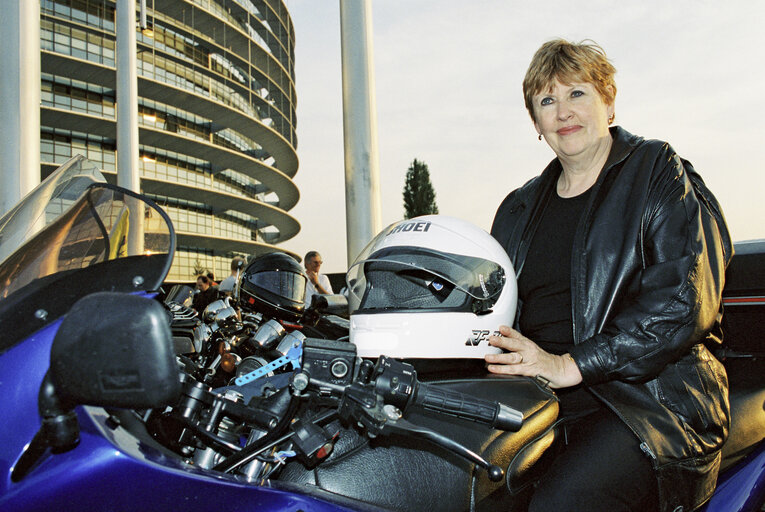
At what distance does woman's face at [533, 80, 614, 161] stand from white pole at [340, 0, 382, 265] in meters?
8.25

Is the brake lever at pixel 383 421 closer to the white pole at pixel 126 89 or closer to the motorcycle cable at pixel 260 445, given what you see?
the motorcycle cable at pixel 260 445

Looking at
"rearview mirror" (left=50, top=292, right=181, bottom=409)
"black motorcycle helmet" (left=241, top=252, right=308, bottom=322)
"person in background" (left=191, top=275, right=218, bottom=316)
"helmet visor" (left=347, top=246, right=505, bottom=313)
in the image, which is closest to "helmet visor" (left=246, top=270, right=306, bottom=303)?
"black motorcycle helmet" (left=241, top=252, right=308, bottom=322)

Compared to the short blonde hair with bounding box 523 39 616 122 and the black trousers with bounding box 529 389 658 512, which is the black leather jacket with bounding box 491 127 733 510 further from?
the short blonde hair with bounding box 523 39 616 122

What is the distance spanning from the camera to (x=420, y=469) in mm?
1300

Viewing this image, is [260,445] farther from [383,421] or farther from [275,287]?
[275,287]

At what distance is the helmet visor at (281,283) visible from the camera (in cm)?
294

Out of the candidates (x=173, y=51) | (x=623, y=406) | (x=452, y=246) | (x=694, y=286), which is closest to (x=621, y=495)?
(x=623, y=406)

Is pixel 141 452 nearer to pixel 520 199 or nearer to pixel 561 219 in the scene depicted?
pixel 561 219

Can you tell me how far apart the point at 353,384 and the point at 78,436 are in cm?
49

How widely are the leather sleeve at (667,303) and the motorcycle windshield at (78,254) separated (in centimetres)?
128

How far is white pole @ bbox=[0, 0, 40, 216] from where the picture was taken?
7777 mm

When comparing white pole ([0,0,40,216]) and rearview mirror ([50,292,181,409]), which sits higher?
white pole ([0,0,40,216])

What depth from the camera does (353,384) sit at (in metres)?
1.14

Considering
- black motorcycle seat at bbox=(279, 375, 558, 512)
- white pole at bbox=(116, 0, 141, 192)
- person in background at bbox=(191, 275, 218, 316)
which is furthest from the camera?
white pole at bbox=(116, 0, 141, 192)
